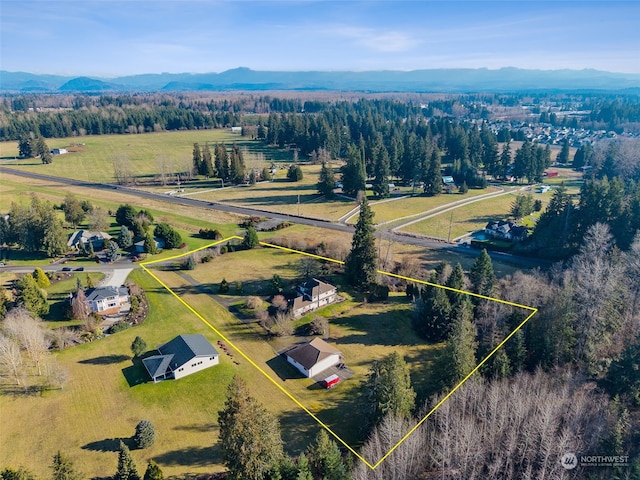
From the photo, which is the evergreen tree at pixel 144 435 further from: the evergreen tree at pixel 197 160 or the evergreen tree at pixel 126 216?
the evergreen tree at pixel 197 160

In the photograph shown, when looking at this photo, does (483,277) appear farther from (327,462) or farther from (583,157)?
(583,157)

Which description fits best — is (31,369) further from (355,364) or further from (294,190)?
(294,190)

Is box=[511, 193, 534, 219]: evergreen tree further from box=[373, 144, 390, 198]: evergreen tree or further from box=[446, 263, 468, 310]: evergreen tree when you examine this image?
box=[446, 263, 468, 310]: evergreen tree

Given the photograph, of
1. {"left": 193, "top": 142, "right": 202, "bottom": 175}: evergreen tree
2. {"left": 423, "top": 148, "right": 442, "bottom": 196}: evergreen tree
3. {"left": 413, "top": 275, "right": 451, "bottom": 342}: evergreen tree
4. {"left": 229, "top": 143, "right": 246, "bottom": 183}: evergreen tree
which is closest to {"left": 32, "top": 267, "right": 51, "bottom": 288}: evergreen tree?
{"left": 413, "top": 275, "right": 451, "bottom": 342}: evergreen tree

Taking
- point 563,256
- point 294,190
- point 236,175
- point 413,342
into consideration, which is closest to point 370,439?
point 413,342

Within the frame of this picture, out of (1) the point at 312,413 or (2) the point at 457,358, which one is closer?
(2) the point at 457,358

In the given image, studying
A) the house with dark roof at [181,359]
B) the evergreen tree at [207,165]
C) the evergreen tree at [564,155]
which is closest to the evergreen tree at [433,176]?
the evergreen tree at [564,155]

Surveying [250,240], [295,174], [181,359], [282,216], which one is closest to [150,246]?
[250,240]
